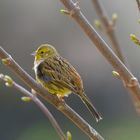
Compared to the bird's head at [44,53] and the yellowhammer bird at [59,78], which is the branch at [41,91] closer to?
the yellowhammer bird at [59,78]

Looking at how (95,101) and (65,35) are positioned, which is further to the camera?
(65,35)

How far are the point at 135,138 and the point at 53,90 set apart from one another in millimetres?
8315

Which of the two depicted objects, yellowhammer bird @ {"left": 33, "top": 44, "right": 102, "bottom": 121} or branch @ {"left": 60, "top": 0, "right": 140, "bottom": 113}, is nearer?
branch @ {"left": 60, "top": 0, "right": 140, "bottom": 113}

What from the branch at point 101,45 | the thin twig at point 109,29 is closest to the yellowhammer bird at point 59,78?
the thin twig at point 109,29

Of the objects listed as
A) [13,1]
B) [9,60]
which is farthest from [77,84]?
[13,1]

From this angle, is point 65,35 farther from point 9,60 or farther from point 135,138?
point 9,60

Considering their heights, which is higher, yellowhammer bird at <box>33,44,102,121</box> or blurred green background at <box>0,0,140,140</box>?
yellowhammer bird at <box>33,44,102,121</box>

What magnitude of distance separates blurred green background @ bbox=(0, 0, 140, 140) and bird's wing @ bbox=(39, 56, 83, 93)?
25.2 feet

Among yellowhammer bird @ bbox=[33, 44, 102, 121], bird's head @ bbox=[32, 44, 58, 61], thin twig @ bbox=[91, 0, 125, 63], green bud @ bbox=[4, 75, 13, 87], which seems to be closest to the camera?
green bud @ bbox=[4, 75, 13, 87]

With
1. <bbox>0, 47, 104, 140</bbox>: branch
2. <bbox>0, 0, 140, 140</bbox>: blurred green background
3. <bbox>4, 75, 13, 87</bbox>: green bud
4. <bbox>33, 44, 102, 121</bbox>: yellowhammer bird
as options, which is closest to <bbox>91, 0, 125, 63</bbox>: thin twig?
<bbox>0, 47, 104, 140</bbox>: branch

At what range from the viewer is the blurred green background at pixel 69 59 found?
44.2ft

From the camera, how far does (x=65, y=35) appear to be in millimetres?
15398

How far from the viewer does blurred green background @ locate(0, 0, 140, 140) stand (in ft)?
44.2

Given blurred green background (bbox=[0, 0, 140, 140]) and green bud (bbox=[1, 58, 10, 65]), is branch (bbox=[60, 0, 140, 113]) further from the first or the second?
blurred green background (bbox=[0, 0, 140, 140])
